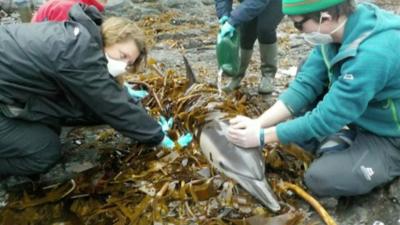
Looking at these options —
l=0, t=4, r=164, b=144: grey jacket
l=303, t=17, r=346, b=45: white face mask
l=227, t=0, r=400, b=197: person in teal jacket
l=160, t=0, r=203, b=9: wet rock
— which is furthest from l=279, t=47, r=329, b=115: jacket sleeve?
l=160, t=0, r=203, b=9: wet rock

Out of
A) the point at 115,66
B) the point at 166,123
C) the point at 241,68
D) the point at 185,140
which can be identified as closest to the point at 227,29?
the point at 241,68

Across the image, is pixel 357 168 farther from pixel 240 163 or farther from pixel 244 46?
pixel 244 46

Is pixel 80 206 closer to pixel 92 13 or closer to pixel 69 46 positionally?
pixel 69 46

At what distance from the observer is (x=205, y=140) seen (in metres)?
3.12

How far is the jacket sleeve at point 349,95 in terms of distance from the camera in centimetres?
242

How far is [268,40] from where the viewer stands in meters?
4.43

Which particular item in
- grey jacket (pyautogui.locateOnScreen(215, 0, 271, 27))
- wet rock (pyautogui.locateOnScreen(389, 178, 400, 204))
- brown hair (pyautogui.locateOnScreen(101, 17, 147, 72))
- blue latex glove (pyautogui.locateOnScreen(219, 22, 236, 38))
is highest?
brown hair (pyautogui.locateOnScreen(101, 17, 147, 72))

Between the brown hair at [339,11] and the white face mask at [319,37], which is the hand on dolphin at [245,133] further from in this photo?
the brown hair at [339,11]

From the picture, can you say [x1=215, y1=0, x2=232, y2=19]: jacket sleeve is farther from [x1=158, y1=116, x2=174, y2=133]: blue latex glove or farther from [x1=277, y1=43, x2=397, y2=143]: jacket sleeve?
[x1=277, y1=43, x2=397, y2=143]: jacket sleeve

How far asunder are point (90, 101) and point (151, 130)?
18.2 inches

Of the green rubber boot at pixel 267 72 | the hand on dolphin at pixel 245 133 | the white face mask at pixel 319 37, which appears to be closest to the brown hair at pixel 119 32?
the hand on dolphin at pixel 245 133

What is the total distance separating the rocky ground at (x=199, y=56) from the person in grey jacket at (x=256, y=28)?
0.18 m

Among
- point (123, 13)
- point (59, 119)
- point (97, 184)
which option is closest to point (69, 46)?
point (59, 119)

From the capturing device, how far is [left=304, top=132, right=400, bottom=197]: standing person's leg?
2.67m
